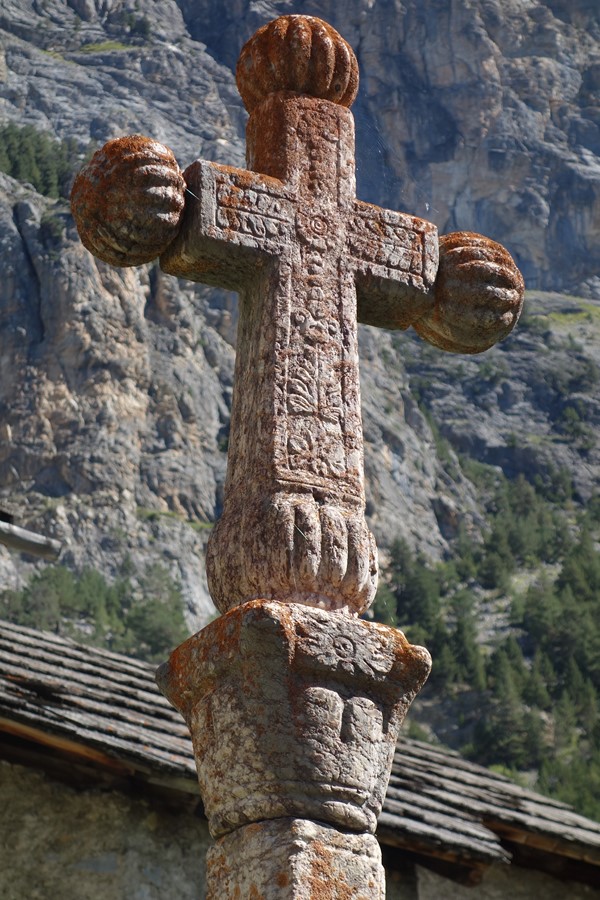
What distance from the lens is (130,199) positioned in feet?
11.9

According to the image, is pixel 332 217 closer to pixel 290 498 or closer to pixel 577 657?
pixel 290 498

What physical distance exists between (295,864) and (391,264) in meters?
1.68

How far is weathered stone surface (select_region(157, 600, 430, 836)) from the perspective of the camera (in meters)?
3.13

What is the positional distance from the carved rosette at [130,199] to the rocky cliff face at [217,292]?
36.6 meters

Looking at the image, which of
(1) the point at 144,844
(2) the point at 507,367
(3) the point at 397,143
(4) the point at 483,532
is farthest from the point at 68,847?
(3) the point at 397,143

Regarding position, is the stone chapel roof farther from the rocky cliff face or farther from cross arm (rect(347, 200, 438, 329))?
the rocky cliff face

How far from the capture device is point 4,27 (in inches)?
3351

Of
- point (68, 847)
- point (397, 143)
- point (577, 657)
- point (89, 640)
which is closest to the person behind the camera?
point (68, 847)

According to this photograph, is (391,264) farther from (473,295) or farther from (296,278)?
(296,278)

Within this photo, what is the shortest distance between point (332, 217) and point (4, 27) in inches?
3400

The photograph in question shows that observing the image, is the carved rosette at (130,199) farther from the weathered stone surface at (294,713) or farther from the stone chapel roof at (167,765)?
the stone chapel roof at (167,765)

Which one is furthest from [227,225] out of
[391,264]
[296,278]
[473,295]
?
[473,295]

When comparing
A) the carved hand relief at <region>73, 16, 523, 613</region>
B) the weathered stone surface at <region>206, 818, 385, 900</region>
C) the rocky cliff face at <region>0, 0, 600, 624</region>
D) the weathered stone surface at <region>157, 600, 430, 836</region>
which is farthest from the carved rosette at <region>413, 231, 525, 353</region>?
the rocky cliff face at <region>0, 0, 600, 624</region>

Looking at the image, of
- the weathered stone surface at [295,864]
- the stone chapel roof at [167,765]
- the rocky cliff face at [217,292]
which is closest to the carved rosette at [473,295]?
the weathered stone surface at [295,864]
